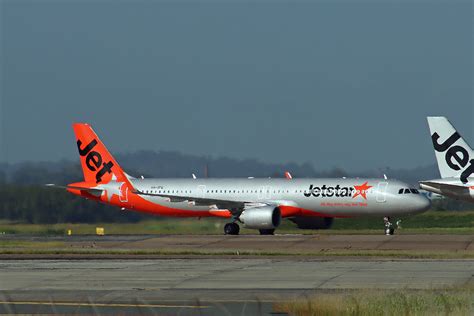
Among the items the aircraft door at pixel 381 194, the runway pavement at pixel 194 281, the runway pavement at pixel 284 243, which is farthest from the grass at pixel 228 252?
the aircraft door at pixel 381 194

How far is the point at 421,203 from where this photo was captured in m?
63.1

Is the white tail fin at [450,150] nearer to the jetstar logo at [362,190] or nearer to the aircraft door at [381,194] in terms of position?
the aircraft door at [381,194]

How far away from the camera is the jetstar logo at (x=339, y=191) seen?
208ft

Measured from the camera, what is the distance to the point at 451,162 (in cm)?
6388

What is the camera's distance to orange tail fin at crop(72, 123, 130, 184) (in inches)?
2788

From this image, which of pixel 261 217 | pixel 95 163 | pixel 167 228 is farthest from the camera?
pixel 95 163

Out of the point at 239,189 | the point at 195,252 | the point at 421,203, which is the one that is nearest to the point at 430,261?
the point at 195,252

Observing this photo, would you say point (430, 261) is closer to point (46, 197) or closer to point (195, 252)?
point (195, 252)

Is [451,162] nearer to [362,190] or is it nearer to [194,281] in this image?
[362,190]

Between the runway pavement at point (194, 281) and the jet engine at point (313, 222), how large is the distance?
26403 millimetres

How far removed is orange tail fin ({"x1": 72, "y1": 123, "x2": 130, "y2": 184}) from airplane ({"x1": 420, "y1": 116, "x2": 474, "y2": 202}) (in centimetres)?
2006

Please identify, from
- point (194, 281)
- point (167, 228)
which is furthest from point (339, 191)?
point (194, 281)

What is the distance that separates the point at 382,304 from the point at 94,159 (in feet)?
165

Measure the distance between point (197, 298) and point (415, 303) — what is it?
5729 mm
